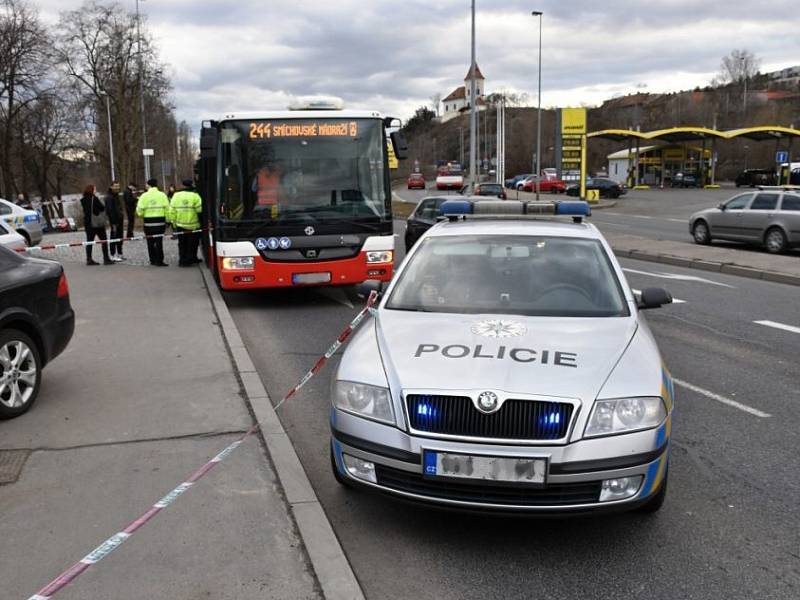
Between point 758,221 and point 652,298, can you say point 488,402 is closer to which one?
point 652,298

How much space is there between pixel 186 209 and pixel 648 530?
1398 centimetres

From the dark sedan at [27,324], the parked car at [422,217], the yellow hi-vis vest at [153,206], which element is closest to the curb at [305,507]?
the dark sedan at [27,324]

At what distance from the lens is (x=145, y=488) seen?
4.51 meters

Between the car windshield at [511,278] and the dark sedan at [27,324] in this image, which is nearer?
the car windshield at [511,278]

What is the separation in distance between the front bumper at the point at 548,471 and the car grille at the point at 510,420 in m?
0.05

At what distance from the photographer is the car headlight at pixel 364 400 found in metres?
3.81

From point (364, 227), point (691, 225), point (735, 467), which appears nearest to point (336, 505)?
point (735, 467)

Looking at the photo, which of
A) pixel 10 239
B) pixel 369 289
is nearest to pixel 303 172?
pixel 369 289

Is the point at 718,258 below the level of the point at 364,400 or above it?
below

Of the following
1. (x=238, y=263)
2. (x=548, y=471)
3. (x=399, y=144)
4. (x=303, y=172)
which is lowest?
(x=548, y=471)

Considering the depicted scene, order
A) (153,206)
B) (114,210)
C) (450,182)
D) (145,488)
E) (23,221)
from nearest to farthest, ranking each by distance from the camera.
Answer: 1. (145,488)
2. (153,206)
3. (114,210)
4. (23,221)
5. (450,182)

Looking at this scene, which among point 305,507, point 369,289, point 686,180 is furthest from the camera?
point 686,180

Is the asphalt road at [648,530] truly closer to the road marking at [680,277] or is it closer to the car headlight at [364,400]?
the car headlight at [364,400]

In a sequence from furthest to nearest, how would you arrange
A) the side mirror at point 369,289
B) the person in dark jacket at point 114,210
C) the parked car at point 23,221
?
1. the parked car at point 23,221
2. the person in dark jacket at point 114,210
3. the side mirror at point 369,289
